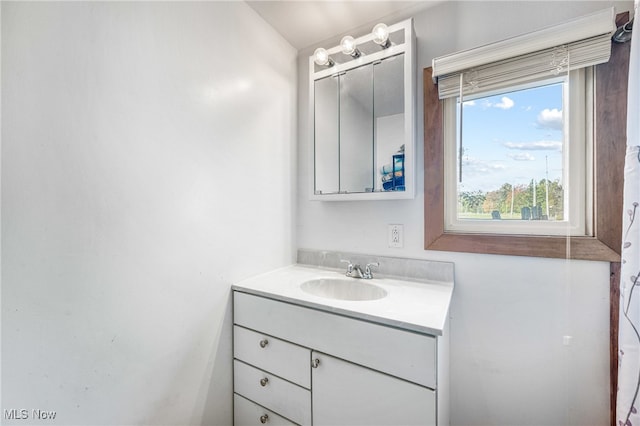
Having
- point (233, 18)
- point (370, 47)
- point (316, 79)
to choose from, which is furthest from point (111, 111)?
point (370, 47)

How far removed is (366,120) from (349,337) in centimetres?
109

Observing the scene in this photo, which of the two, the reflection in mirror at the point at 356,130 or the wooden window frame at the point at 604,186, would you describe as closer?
the wooden window frame at the point at 604,186

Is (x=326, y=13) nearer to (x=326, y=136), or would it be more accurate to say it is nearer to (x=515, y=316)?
(x=326, y=136)

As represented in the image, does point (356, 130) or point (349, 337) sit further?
point (356, 130)

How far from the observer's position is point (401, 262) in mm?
1367

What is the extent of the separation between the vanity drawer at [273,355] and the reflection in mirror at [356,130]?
84cm

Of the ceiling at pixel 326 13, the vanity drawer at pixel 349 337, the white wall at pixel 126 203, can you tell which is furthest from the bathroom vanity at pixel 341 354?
the ceiling at pixel 326 13

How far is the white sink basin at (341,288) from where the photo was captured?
1.31 meters

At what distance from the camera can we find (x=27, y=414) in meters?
0.69

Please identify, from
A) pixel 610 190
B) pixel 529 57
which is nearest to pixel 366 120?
pixel 529 57

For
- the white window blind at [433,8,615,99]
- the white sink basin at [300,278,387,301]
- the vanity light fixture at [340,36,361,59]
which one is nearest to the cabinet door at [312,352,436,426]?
the white sink basin at [300,278,387,301]

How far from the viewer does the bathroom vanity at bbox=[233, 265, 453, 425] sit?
0.84m

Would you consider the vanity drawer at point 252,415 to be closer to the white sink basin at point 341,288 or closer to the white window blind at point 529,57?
the white sink basin at point 341,288

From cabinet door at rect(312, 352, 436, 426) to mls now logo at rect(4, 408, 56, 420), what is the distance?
78 centimetres
